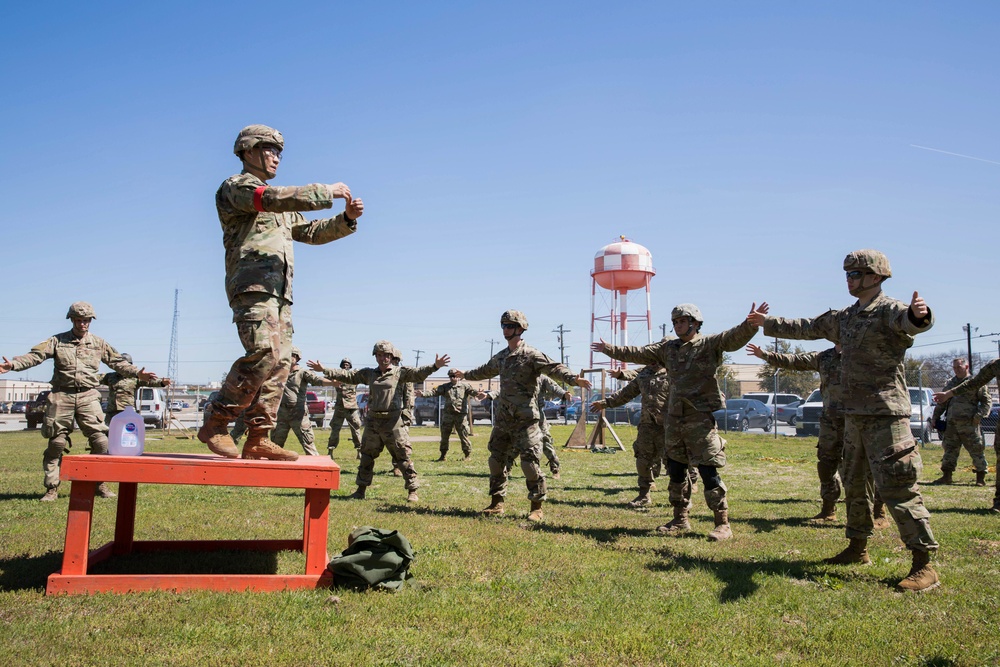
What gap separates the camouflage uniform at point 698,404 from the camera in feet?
25.5

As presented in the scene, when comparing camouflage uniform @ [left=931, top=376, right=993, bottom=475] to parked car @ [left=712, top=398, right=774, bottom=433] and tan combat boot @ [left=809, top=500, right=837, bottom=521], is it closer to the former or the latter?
tan combat boot @ [left=809, top=500, right=837, bottom=521]

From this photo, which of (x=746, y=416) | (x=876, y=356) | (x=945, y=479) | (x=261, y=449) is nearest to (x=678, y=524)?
(x=876, y=356)

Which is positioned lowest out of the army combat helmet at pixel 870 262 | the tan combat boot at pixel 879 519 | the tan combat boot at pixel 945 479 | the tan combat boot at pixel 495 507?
the tan combat boot at pixel 495 507

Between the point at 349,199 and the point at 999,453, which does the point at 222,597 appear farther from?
the point at 999,453

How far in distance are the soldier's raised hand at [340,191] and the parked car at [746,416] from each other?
2818cm

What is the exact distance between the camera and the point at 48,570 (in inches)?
225

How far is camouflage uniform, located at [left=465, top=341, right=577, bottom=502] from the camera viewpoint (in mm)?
9156

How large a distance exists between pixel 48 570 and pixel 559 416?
39.6 meters

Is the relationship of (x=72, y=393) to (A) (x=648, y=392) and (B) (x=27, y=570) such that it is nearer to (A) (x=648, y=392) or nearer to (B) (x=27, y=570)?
(B) (x=27, y=570)

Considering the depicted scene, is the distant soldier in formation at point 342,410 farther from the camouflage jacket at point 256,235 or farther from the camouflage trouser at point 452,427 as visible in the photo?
the camouflage jacket at point 256,235

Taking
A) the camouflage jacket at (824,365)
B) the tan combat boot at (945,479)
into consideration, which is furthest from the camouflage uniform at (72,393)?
the tan combat boot at (945,479)

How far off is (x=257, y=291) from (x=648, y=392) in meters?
7.14

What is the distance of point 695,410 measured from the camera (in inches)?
312

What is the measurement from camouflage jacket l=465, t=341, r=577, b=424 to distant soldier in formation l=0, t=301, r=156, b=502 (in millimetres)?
4668
